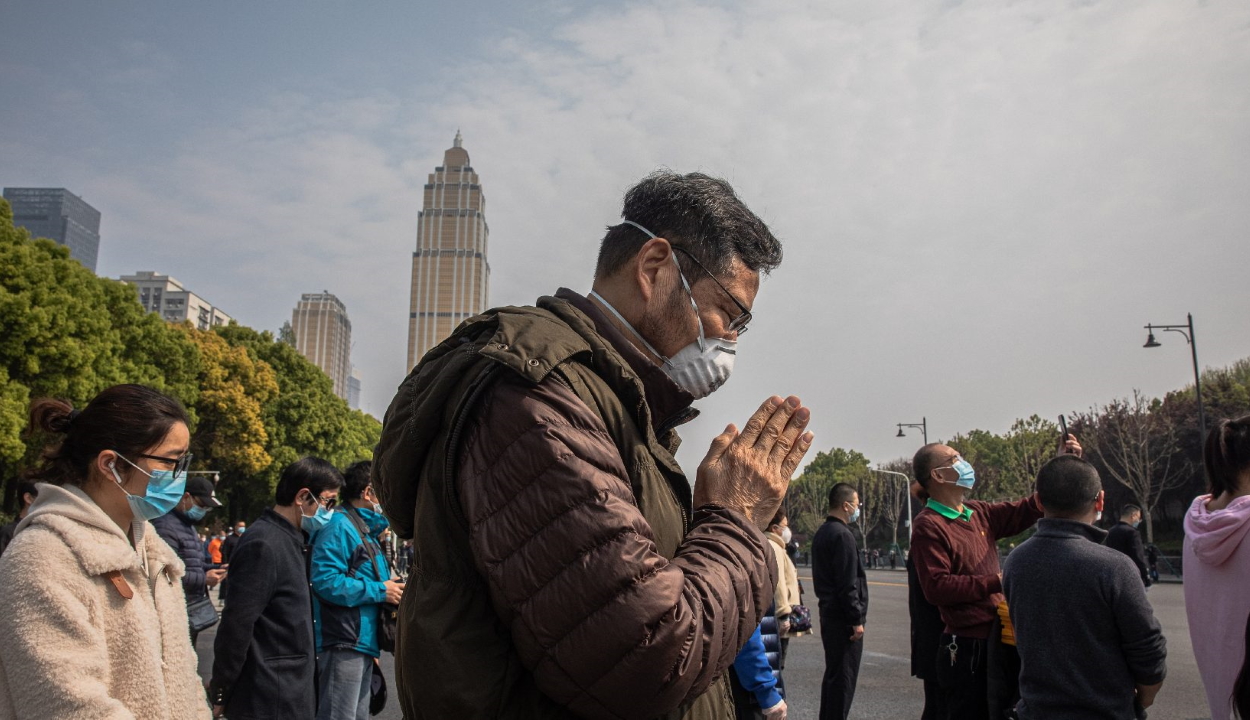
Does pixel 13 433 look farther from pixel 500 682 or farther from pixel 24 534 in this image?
pixel 500 682

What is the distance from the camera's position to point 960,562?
579 centimetres

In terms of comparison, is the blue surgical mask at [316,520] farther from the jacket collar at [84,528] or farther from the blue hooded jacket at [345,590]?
the jacket collar at [84,528]

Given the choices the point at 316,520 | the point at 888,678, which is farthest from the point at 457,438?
the point at 888,678

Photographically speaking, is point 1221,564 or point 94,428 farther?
point 1221,564

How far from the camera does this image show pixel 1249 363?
1925 inches

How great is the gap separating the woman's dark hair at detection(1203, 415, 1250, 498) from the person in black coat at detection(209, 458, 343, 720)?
4805 millimetres

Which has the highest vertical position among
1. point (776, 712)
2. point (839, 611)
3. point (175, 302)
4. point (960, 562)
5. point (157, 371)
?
point (175, 302)

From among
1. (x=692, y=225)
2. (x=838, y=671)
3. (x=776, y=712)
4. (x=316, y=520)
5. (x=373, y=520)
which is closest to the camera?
(x=692, y=225)

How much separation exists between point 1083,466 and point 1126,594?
2.93 ft

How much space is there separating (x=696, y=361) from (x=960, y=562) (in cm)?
423

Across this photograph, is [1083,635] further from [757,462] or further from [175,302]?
[175,302]

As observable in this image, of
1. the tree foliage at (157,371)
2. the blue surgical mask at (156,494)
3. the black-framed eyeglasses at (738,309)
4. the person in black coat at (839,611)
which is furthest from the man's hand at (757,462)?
the tree foliage at (157,371)

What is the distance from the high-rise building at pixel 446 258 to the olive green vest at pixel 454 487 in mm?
143736

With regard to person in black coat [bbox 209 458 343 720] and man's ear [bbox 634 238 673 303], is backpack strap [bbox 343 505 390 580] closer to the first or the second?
person in black coat [bbox 209 458 343 720]
